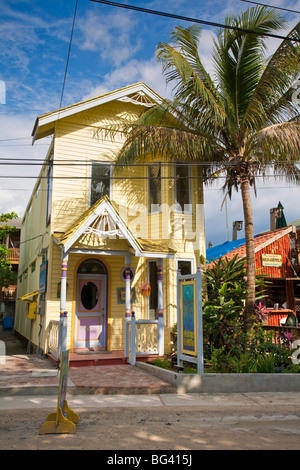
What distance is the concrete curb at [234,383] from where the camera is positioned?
334 inches

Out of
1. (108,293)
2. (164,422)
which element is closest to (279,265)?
(108,293)

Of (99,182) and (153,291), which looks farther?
(99,182)

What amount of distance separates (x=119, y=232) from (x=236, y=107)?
16.3 feet

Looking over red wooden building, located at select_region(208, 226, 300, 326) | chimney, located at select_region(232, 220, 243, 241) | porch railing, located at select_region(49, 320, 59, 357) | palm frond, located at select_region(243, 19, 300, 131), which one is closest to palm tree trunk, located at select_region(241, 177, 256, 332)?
palm frond, located at select_region(243, 19, 300, 131)

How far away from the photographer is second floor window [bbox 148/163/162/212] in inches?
537

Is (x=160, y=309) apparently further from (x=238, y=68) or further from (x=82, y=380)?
(x=238, y=68)

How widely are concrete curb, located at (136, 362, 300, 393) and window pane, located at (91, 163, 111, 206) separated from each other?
22.7ft

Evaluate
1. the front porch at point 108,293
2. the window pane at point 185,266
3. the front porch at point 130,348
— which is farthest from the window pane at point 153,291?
the front porch at point 130,348

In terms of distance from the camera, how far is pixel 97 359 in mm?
11062

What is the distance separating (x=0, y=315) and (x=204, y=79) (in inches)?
1160

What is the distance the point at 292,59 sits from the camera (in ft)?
35.3

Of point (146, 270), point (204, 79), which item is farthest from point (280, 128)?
point (146, 270)

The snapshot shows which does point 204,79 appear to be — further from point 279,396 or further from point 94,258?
point 279,396

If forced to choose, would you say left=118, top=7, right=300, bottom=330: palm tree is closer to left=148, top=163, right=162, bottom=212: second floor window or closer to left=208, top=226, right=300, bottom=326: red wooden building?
left=148, top=163, right=162, bottom=212: second floor window
